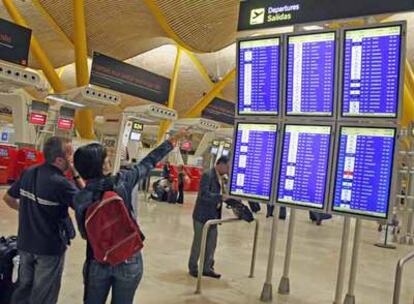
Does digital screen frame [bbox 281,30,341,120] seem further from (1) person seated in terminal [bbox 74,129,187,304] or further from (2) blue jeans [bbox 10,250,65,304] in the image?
(2) blue jeans [bbox 10,250,65,304]

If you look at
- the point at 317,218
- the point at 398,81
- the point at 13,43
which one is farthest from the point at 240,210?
the point at 317,218

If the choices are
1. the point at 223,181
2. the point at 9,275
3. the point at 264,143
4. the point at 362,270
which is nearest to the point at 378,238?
the point at 362,270

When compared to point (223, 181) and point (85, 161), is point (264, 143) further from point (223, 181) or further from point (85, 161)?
point (85, 161)

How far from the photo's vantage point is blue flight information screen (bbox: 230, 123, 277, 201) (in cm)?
444

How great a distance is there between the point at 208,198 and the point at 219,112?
15.7m

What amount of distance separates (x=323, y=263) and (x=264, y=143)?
143 inches

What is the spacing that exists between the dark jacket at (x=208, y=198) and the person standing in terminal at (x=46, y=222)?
2691mm

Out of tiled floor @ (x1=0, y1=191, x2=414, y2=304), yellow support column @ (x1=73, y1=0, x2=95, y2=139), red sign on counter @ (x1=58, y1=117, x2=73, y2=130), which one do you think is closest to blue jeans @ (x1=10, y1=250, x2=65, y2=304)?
tiled floor @ (x1=0, y1=191, x2=414, y2=304)

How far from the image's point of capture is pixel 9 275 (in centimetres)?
342

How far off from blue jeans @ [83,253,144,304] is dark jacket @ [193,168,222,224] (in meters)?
3.10

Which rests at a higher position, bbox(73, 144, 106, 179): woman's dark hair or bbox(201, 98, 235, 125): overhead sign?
bbox(201, 98, 235, 125): overhead sign

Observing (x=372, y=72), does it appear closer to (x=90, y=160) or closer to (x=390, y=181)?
(x=390, y=181)

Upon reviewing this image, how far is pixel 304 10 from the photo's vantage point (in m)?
4.47

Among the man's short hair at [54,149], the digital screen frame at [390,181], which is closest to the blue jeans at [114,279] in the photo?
the man's short hair at [54,149]
